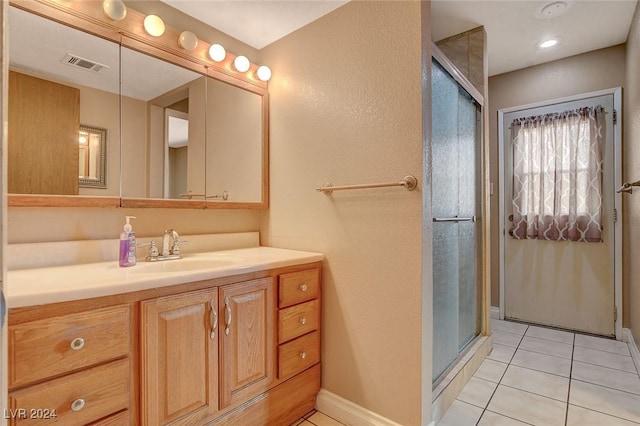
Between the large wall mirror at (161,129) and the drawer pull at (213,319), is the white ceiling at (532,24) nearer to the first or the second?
the large wall mirror at (161,129)

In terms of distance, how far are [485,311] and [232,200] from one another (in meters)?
2.02

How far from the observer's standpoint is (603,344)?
251 centimetres

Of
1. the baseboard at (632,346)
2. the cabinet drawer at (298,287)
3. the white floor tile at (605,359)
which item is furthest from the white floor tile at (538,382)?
the cabinet drawer at (298,287)

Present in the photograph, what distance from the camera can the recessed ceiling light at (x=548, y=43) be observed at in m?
2.48

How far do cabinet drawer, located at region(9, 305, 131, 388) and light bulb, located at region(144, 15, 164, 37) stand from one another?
54.2 inches

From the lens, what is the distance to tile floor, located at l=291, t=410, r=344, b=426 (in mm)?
1627

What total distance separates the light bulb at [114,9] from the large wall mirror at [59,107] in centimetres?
12

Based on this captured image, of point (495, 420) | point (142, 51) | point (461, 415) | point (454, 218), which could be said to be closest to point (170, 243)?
point (142, 51)

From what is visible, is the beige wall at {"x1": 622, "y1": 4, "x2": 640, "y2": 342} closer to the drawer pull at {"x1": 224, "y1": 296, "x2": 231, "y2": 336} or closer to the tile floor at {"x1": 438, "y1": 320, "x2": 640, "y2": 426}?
the tile floor at {"x1": 438, "y1": 320, "x2": 640, "y2": 426}

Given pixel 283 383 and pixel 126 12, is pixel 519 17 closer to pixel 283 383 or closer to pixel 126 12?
pixel 126 12

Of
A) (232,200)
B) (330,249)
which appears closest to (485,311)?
(330,249)

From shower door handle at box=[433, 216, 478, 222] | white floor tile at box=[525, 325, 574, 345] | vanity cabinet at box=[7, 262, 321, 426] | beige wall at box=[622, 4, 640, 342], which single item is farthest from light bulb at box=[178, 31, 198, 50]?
white floor tile at box=[525, 325, 574, 345]

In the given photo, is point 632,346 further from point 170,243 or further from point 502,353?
point 170,243

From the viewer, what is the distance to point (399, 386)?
1.47 metres
